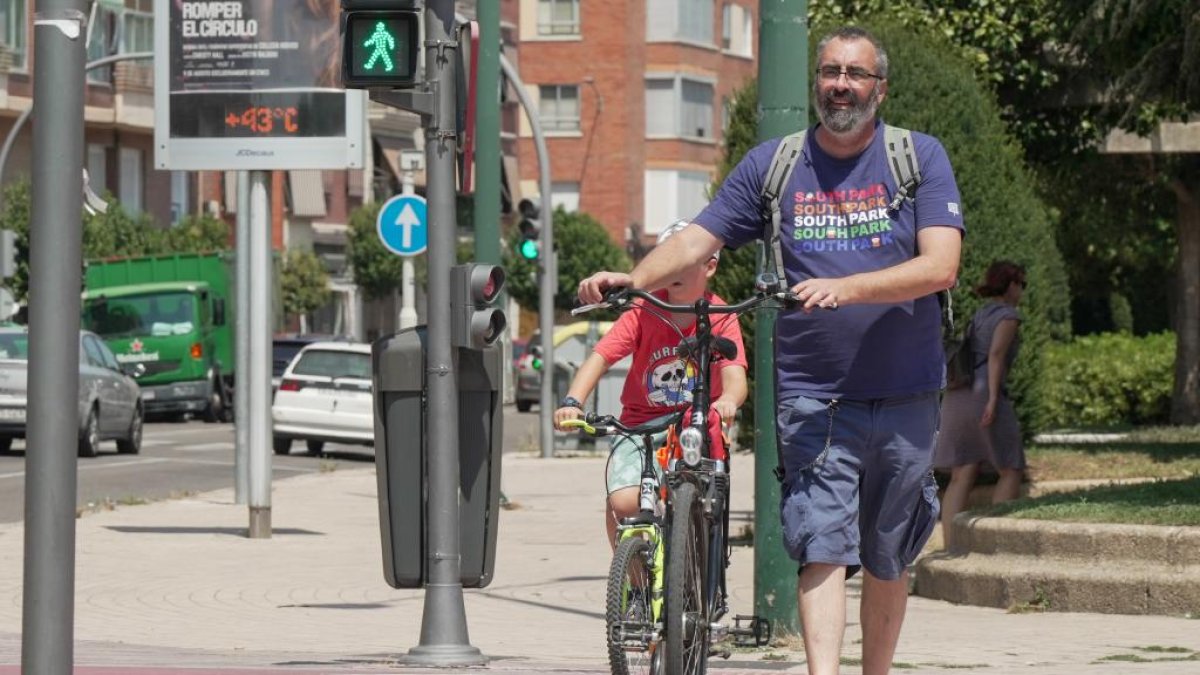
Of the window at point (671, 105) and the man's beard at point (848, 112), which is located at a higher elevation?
the window at point (671, 105)

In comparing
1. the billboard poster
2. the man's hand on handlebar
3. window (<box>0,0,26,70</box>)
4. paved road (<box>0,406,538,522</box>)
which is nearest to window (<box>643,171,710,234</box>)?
window (<box>0,0,26,70</box>)

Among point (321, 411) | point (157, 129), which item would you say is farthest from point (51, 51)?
point (321, 411)

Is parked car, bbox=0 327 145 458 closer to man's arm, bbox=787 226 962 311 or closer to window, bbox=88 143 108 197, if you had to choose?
man's arm, bbox=787 226 962 311

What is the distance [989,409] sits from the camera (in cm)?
1443

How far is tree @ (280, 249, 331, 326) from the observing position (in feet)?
Answer: 213

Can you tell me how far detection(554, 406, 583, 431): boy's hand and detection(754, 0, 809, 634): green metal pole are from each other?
2091mm

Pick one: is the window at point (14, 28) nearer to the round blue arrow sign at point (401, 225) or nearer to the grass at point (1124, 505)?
the round blue arrow sign at point (401, 225)

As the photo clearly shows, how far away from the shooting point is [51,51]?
17.7 ft

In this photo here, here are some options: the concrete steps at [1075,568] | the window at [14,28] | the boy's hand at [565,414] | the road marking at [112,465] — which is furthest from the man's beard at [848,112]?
the window at [14,28]

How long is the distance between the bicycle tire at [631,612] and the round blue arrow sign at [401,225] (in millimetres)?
16508

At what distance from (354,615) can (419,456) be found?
2606 millimetres

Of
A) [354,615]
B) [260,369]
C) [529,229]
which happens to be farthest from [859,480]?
[529,229]

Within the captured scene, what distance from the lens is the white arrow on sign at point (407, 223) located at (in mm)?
23719

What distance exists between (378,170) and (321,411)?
4605 cm
